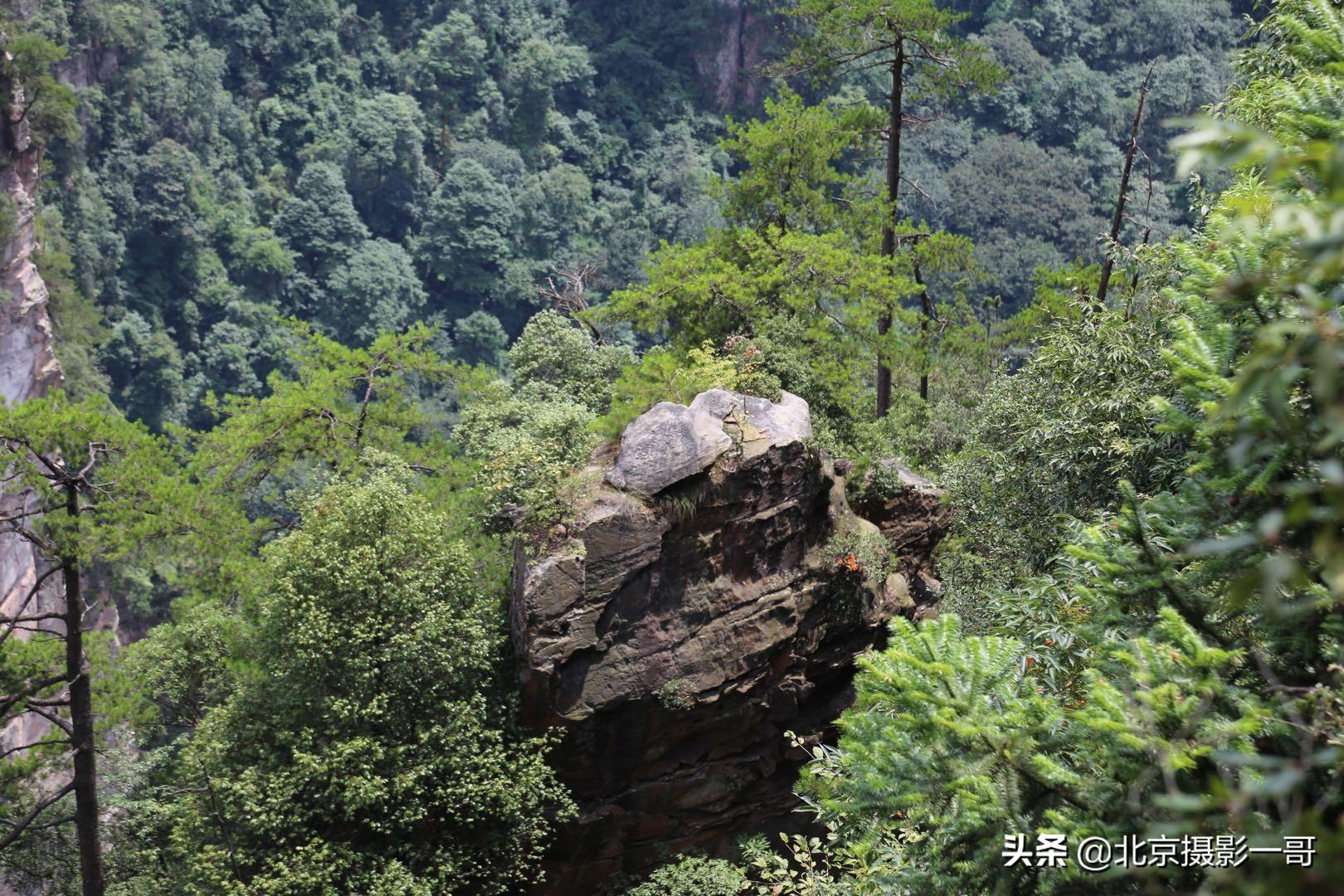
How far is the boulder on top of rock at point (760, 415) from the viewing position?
411 inches

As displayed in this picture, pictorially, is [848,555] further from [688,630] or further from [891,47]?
[891,47]

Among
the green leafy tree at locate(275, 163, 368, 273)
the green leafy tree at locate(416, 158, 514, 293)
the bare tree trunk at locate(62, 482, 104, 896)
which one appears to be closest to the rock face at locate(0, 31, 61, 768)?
the bare tree trunk at locate(62, 482, 104, 896)

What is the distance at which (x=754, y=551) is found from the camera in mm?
10500

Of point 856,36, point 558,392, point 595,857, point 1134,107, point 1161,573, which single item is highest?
point 1134,107

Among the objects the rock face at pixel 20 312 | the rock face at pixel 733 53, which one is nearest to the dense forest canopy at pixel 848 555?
the rock face at pixel 20 312

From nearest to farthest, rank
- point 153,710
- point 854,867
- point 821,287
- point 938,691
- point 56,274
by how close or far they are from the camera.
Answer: point 938,691, point 854,867, point 153,710, point 821,287, point 56,274

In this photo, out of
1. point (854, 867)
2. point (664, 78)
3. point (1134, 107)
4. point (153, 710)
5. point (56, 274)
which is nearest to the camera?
point (854, 867)

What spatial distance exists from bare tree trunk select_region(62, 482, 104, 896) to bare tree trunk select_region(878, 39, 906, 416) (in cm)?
1059

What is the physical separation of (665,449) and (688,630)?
1803 millimetres

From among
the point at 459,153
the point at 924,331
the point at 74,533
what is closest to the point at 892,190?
the point at 924,331

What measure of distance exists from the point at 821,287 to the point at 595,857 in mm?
7557

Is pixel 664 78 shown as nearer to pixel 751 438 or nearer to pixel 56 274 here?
pixel 56 274

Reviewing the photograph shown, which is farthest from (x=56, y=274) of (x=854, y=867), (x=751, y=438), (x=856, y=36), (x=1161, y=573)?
(x=1161, y=573)

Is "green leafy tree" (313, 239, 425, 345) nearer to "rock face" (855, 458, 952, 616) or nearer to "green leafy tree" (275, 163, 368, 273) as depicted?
"green leafy tree" (275, 163, 368, 273)
